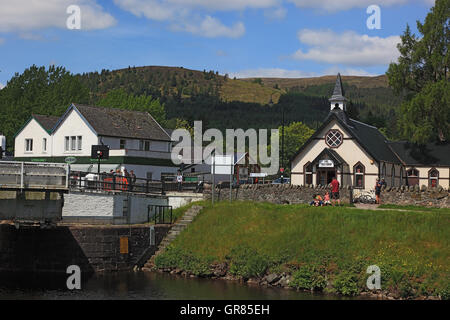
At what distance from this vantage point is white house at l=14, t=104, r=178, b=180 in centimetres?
6000

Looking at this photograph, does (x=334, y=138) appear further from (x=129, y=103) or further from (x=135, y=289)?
(x=129, y=103)

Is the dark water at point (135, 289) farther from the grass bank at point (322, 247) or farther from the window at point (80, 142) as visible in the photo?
the window at point (80, 142)

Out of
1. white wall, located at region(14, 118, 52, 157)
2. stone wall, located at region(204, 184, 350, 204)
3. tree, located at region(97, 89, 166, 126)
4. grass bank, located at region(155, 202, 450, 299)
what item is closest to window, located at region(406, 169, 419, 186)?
stone wall, located at region(204, 184, 350, 204)

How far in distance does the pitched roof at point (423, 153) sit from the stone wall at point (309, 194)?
13036 millimetres

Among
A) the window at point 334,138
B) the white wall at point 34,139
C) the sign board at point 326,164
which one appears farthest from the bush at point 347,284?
the white wall at point 34,139

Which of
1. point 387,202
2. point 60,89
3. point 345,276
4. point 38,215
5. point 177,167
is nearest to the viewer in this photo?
point 345,276

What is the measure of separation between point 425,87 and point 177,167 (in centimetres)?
2506

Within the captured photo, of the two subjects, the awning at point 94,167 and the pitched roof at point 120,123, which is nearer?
the awning at point 94,167

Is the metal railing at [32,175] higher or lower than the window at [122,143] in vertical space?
lower

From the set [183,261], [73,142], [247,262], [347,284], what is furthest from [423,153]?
[73,142]

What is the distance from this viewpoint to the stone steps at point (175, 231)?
122ft

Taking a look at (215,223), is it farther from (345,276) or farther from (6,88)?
(6,88)

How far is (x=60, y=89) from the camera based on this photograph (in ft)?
276
